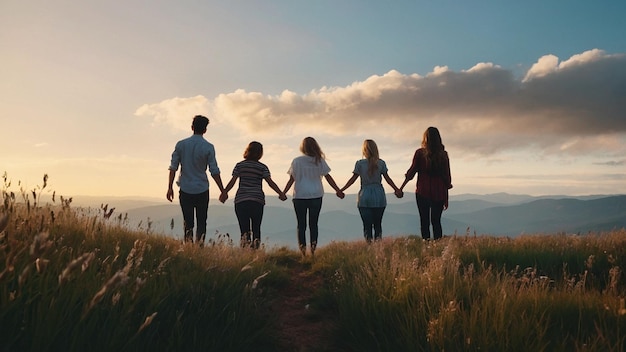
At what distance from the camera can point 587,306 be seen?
3.79m

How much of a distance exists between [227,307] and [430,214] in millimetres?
7487

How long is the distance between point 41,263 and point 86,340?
0.94 m

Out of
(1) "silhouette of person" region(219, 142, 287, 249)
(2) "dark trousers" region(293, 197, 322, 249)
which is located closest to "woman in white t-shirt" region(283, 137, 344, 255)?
(2) "dark trousers" region(293, 197, 322, 249)

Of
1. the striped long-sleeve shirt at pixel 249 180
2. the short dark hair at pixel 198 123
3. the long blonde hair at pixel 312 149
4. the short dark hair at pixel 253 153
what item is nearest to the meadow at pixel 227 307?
the short dark hair at pixel 198 123

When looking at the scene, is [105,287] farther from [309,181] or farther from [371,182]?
[371,182]

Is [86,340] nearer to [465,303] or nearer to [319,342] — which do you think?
[319,342]

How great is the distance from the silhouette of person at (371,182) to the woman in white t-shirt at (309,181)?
2.95 ft

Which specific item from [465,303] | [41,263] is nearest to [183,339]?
[41,263]

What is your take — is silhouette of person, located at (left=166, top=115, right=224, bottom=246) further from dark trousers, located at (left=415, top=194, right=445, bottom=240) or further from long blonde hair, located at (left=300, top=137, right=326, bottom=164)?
dark trousers, located at (left=415, top=194, right=445, bottom=240)

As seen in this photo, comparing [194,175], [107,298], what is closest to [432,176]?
[194,175]

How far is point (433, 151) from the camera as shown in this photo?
10164 mm

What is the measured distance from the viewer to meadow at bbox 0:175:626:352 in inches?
108

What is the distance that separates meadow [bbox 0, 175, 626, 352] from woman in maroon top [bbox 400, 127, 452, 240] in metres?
4.90

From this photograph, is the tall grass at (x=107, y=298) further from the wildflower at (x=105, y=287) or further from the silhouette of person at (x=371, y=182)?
the silhouette of person at (x=371, y=182)
